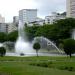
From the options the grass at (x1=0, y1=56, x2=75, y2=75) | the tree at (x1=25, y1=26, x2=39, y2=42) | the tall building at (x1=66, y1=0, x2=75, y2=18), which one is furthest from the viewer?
the tall building at (x1=66, y1=0, x2=75, y2=18)

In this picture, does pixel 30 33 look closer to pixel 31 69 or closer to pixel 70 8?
pixel 70 8

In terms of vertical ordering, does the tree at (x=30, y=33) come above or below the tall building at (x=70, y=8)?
below

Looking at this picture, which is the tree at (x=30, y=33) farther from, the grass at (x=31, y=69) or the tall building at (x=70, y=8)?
the grass at (x=31, y=69)

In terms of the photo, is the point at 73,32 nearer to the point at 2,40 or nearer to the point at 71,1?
the point at 2,40

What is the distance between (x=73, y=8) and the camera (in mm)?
189875

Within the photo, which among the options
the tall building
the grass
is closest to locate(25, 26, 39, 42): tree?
the tall building

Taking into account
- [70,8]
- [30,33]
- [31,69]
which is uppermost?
[70,8]

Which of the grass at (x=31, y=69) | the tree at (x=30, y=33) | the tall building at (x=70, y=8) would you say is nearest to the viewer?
the grass at (x=31, y=69)

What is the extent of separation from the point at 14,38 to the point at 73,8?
3320 inches

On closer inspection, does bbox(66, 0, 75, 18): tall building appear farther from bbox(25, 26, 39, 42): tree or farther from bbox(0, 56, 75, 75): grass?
bbox(0, 56, 75, 75): grass

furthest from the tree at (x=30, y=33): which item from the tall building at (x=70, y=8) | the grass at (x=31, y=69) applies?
the grass at (x=31, y=69)

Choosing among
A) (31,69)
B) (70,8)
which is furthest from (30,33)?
(31,69)

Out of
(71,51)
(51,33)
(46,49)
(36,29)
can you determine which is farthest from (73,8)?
(71,51)

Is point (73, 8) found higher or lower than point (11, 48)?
higher
